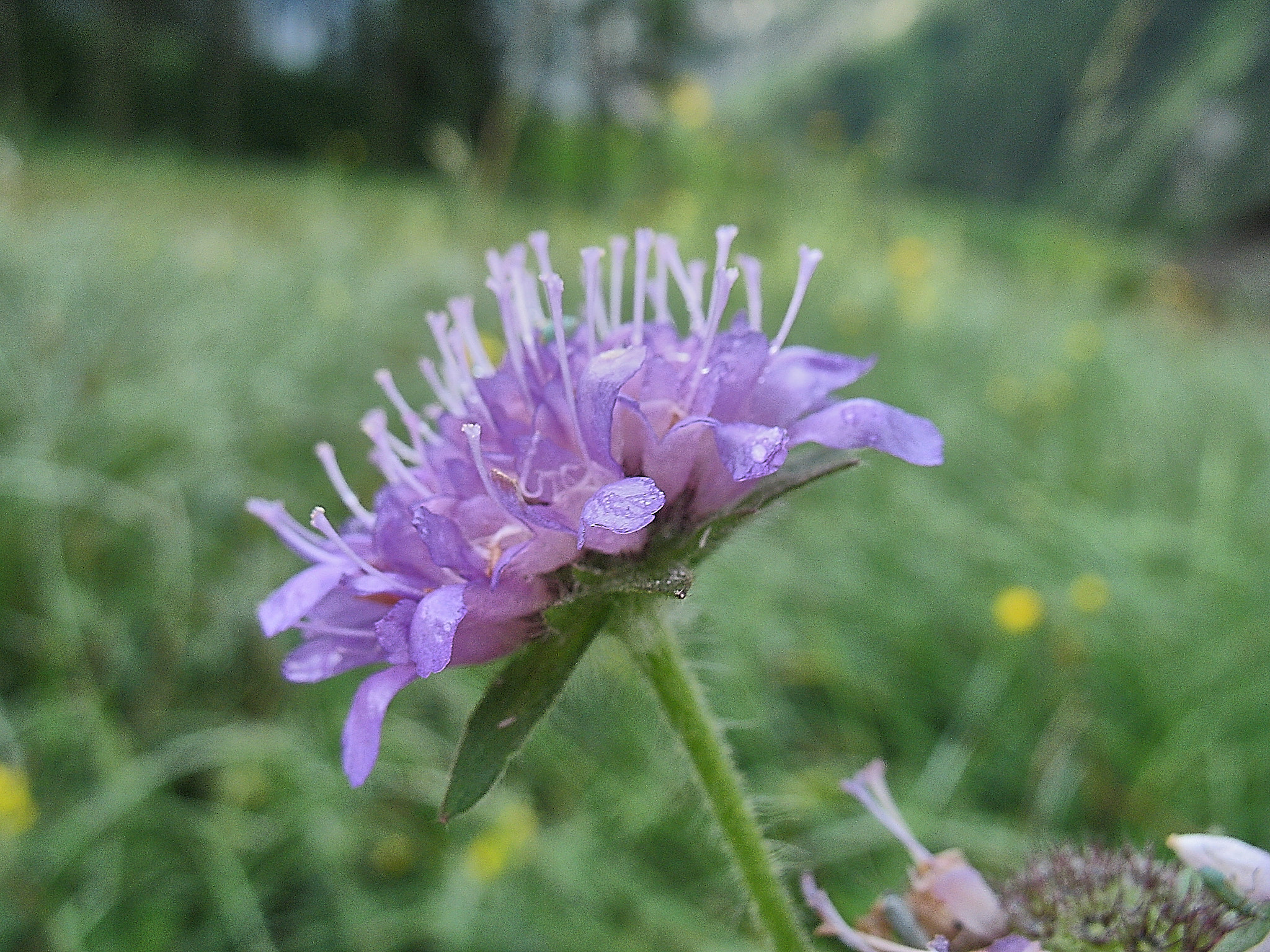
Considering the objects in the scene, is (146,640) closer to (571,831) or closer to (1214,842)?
(571,831)

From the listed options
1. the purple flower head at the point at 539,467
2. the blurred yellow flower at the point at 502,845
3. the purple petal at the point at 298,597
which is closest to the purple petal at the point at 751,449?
the purple flower head at the point at 539,467

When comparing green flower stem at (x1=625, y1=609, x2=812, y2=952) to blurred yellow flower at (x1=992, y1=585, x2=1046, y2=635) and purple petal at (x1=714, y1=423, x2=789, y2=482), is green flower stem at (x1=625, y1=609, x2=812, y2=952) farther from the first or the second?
blurred yellow flower at (x1=992, y1=585, x2=1046, y2=635)

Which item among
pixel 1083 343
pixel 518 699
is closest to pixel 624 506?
pixel 518 699

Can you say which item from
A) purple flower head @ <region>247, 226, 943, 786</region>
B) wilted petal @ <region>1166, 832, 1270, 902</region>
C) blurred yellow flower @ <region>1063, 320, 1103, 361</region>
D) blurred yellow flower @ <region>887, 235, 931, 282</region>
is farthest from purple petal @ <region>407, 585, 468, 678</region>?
blurred yellow flower @ <region>887, 235, 931, 282</region>

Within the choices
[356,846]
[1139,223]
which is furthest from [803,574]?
[1139,223]

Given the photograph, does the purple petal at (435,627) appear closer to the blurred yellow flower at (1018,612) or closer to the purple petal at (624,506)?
the purple petal at (624,506)

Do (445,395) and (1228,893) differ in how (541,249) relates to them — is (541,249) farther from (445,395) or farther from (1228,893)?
(1228,893)
